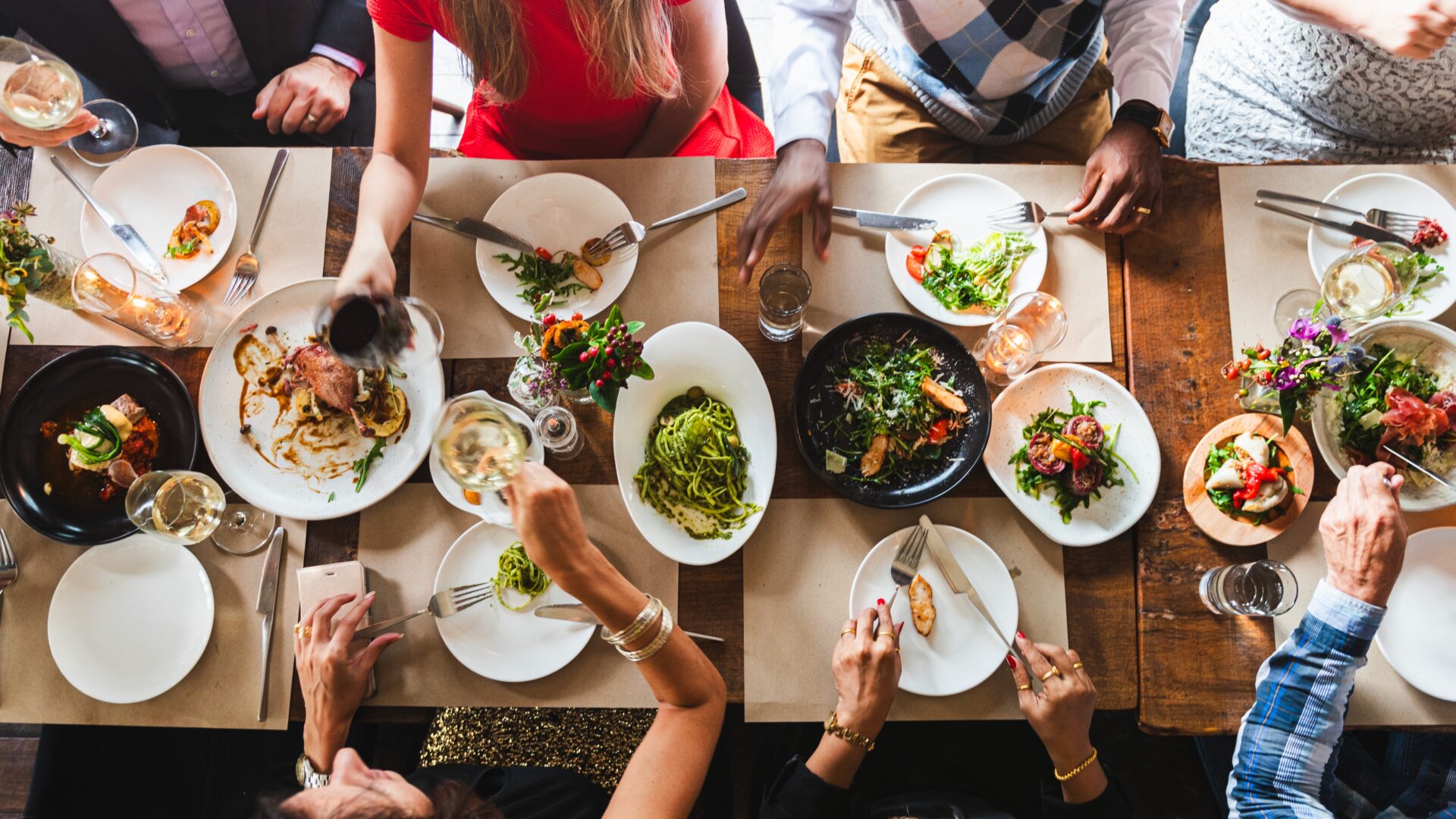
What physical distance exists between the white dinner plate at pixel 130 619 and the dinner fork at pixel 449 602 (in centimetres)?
40

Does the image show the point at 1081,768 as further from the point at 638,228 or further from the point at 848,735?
the point at 638,228

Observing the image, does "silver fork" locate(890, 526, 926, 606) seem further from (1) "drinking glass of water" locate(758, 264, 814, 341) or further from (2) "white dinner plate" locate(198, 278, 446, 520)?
(2) "white dinner plate" locate(198, 278, 446, 520)

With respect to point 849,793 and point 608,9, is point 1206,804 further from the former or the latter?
point 608,9

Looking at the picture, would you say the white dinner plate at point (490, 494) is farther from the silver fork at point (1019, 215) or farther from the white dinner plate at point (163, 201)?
the silver fork at point (1019, 215)

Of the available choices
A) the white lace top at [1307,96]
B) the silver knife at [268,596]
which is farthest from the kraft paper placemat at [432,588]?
the white lace top at [1307,96]

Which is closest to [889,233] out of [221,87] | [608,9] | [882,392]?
[882,392]

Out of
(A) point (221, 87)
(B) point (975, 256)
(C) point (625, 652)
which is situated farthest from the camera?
(A) point (221, 87)

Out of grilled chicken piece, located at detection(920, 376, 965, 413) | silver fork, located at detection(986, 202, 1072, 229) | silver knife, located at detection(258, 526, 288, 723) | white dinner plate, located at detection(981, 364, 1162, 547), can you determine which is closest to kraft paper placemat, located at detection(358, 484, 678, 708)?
silver knife, located at detection(258, 526, 288, 723)

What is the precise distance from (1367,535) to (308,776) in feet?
8.12

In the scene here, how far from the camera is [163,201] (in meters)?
1.86

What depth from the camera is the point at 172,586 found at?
5.62 feet

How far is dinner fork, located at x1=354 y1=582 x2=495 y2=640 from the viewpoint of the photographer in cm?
164

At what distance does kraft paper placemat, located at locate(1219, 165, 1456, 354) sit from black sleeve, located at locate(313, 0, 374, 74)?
2.66 meters

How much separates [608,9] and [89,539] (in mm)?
1738
